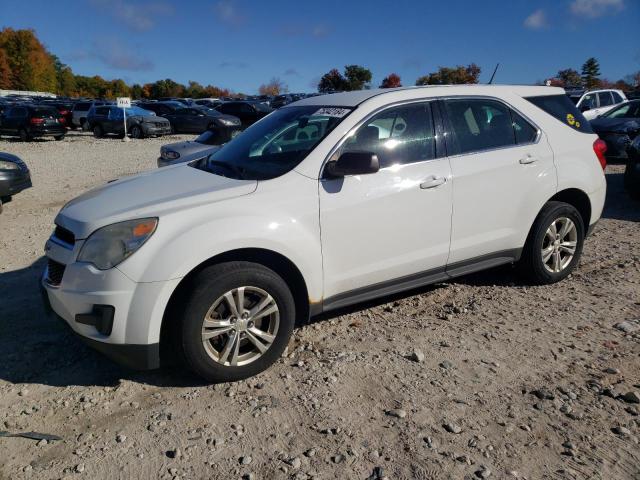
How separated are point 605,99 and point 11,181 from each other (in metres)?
16.3

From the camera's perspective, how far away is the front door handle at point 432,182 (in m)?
3.83

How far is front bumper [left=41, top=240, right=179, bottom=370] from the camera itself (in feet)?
9.77

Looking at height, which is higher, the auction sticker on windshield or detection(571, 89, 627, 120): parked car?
detection(571, 89, 627, 120): parked car

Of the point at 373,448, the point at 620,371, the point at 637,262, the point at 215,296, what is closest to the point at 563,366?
the point at 620,371

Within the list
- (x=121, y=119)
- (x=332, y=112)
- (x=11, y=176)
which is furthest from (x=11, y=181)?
(x=121, y=119)

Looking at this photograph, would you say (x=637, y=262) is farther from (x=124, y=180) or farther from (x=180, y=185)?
(x=124, y=180)

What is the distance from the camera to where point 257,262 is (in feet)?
11.1

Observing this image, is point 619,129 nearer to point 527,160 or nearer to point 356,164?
point 527,160

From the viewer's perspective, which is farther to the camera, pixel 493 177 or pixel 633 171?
pixel 633 171

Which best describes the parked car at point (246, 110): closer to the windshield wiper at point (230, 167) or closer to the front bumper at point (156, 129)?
the front bumper at point (156, 129)

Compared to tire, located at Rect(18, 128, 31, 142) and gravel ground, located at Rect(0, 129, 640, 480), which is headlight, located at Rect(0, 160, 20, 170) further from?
tire, located at Rect(18, 128, 31, 142)

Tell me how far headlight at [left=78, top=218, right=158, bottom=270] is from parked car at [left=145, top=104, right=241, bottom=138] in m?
21.7

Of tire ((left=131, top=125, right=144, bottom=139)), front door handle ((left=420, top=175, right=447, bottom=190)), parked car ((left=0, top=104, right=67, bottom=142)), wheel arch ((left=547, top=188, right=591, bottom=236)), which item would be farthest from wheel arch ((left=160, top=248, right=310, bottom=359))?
parked car ((left=0, top=104, right=67, bottom=142))

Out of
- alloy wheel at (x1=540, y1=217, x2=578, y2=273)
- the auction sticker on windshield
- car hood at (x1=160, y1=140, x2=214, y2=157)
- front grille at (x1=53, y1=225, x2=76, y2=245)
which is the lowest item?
alloy wheel at (x1=540, y1=217, x2=578, y2=273)
